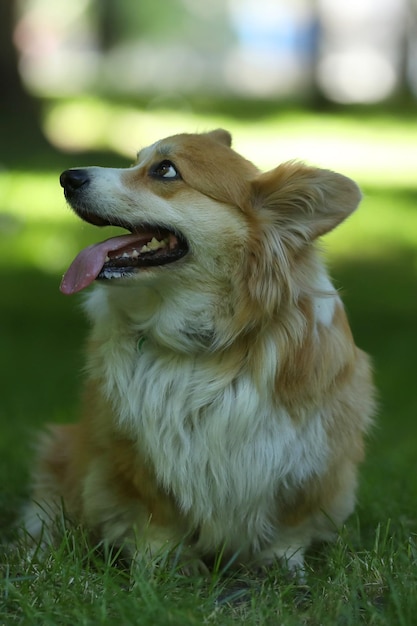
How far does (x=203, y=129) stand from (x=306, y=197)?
1.02 m

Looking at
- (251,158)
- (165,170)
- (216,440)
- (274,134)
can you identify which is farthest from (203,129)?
(274,134)

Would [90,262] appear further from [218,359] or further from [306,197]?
[306,197]

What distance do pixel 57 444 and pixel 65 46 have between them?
54.3 m

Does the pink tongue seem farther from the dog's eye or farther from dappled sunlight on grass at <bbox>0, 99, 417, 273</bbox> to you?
dappled sunlight on grass at <bbox>0, 99, 417, 273</bbox>

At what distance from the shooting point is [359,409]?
158 inches

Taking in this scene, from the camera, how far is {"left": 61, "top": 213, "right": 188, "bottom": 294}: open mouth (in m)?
3.85

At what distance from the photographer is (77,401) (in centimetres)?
685

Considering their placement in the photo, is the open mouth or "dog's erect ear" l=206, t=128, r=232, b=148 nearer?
the open mouth

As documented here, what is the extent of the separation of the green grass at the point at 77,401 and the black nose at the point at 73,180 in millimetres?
1076

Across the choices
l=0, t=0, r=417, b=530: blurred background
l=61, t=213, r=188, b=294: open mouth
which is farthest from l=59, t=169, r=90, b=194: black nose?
l=0, t=0, r=417, b=530: blurred background

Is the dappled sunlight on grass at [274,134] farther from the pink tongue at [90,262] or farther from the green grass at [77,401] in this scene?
the pink tongue at [90,262]

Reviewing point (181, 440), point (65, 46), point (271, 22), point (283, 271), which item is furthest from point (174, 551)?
point (271, 22)

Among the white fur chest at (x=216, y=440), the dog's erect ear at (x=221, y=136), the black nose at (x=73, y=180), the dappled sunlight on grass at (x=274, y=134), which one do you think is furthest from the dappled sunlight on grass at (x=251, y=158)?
the white fur chest at (x=216, y=440)

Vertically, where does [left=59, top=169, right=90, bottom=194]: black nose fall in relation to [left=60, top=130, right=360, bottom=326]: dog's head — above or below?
above
